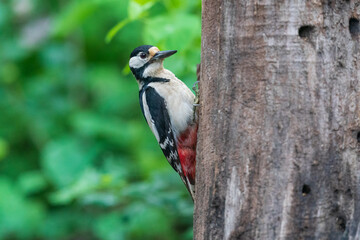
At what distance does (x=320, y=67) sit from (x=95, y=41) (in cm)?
513

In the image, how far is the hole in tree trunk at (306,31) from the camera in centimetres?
305

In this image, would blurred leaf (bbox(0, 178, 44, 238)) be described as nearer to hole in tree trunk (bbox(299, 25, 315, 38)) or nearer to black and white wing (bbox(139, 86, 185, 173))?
black and white wing (bbox(139, 86, 185, 173))

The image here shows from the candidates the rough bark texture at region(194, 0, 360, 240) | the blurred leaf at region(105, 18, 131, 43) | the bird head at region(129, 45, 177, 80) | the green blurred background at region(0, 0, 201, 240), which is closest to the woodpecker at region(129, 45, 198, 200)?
the bird head at region(129, 45, 177, 80)

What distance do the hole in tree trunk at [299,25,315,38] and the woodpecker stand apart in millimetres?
1349

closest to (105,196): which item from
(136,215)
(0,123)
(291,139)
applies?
(136,215)

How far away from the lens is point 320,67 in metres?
3.03

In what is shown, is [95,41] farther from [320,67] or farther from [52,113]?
[320,67]

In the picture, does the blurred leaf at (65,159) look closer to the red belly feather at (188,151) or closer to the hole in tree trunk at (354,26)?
the red belly feather at (188,151)

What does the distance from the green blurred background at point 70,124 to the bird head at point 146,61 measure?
61 cm

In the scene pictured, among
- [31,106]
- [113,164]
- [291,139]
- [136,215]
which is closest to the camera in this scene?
[291,139]

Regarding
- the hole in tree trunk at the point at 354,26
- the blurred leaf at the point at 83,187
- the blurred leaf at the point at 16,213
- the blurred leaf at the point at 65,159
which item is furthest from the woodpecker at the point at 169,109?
the blurred leaf at the point at 16,213

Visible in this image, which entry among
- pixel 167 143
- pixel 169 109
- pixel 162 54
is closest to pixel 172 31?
pixel 162 54

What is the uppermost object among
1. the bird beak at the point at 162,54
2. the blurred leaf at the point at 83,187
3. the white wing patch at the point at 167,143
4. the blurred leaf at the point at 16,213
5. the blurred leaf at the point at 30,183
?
the bird beak at the point at 162,54

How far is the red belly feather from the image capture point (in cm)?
425
